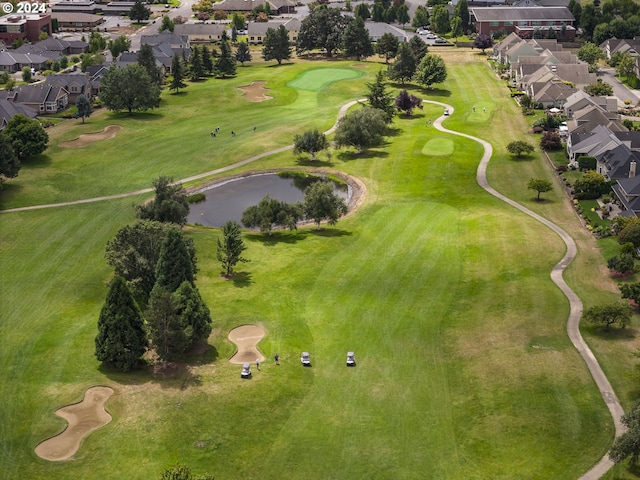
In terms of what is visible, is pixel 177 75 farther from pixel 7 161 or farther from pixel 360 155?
pixel 7 161

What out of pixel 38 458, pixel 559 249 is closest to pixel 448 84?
pixel 559 249

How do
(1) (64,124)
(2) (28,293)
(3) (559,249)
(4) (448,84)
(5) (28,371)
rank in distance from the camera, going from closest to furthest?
(5) (28,371) → (2) (28,293) → (3) (559,249) → (1) (64,124) → (4) (448,84)

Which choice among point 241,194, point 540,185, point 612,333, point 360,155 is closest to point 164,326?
point 612,333

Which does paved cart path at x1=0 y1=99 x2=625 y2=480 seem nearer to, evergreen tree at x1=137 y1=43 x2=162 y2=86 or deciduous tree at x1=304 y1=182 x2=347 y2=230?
deciduous tree at x1=304 y1=182 x2=347 y2=230

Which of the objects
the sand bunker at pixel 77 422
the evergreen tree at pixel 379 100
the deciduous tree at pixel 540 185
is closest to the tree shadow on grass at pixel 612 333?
the deciduous tree at pixel 540 185

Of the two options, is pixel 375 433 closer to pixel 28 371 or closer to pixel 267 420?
pixel 267 420

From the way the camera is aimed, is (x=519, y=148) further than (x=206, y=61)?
No
